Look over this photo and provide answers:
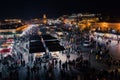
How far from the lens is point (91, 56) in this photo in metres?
30.8

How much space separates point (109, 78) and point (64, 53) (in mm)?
12752

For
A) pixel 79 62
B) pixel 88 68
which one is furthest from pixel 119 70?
pixel 79 62

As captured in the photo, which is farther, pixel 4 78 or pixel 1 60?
pixel 1 60

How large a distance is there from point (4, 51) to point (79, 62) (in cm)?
967

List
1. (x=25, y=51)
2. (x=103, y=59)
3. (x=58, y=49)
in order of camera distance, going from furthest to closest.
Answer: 1. (x=25, y=51)
2. (x=58, y=49)
3. (x=103, y=59)

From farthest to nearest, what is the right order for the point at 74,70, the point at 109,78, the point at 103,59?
the point at 103,59
the point at 74,70
the point at 109,78

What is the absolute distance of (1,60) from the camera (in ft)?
93.7

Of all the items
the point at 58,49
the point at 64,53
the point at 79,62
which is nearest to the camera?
the point at 79,62

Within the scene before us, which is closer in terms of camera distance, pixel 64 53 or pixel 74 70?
pixel 74 70

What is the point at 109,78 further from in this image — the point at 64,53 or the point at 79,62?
the point at 64,53

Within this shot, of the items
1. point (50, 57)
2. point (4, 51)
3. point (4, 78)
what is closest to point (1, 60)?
point (4, 51)

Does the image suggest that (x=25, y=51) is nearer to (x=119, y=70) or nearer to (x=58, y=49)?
(x=58, y=49)

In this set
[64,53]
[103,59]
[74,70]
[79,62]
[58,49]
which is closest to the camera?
[74,70]

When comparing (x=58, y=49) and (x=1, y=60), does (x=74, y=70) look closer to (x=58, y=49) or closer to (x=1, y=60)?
(x=58, y=49)
